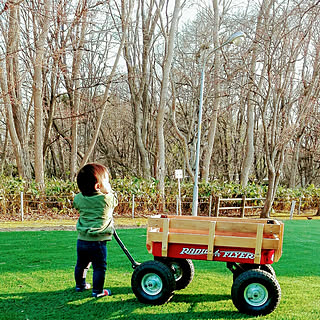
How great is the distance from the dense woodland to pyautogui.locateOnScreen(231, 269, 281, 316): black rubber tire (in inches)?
199

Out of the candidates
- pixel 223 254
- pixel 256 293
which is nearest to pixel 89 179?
pixel 223 254

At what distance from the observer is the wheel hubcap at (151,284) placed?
4.23m

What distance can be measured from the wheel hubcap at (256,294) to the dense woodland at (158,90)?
514 centimetres

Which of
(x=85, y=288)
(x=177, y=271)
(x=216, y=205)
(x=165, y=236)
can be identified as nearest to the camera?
(x=165, y=236)

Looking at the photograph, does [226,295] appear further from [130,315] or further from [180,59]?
[180,59]

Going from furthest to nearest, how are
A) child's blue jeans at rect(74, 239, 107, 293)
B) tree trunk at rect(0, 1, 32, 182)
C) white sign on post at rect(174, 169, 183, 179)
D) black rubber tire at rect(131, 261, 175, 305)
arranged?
1. tree trunk at rect(0, 1, 32, 182)
2. white sign on post at rect(174, 169, 183, 179)
3. child's blue jeans at rect(74, 239, 107, 293)
4. black rubber tire at rect(131, 261, 175, 305)

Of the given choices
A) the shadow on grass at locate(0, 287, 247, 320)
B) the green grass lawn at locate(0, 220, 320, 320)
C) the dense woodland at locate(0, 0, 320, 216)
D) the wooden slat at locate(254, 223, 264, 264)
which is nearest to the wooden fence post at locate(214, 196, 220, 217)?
the dense woodland at locate(0, 0, 320, 216)

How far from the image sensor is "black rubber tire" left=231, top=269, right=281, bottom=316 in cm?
398

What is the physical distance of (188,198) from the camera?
18828mm

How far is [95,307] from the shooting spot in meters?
4.18

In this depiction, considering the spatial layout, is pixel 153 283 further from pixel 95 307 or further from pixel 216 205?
pixel 216 205

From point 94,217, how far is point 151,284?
39.0 inches

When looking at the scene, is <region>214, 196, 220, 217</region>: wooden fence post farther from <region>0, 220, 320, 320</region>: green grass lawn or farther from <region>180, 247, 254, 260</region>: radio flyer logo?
<region>180, 247, 254, 260</region>: radio flyer logo

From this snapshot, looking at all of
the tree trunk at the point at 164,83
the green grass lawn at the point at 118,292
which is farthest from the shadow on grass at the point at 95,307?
the tree trunk at the point at 164,83
